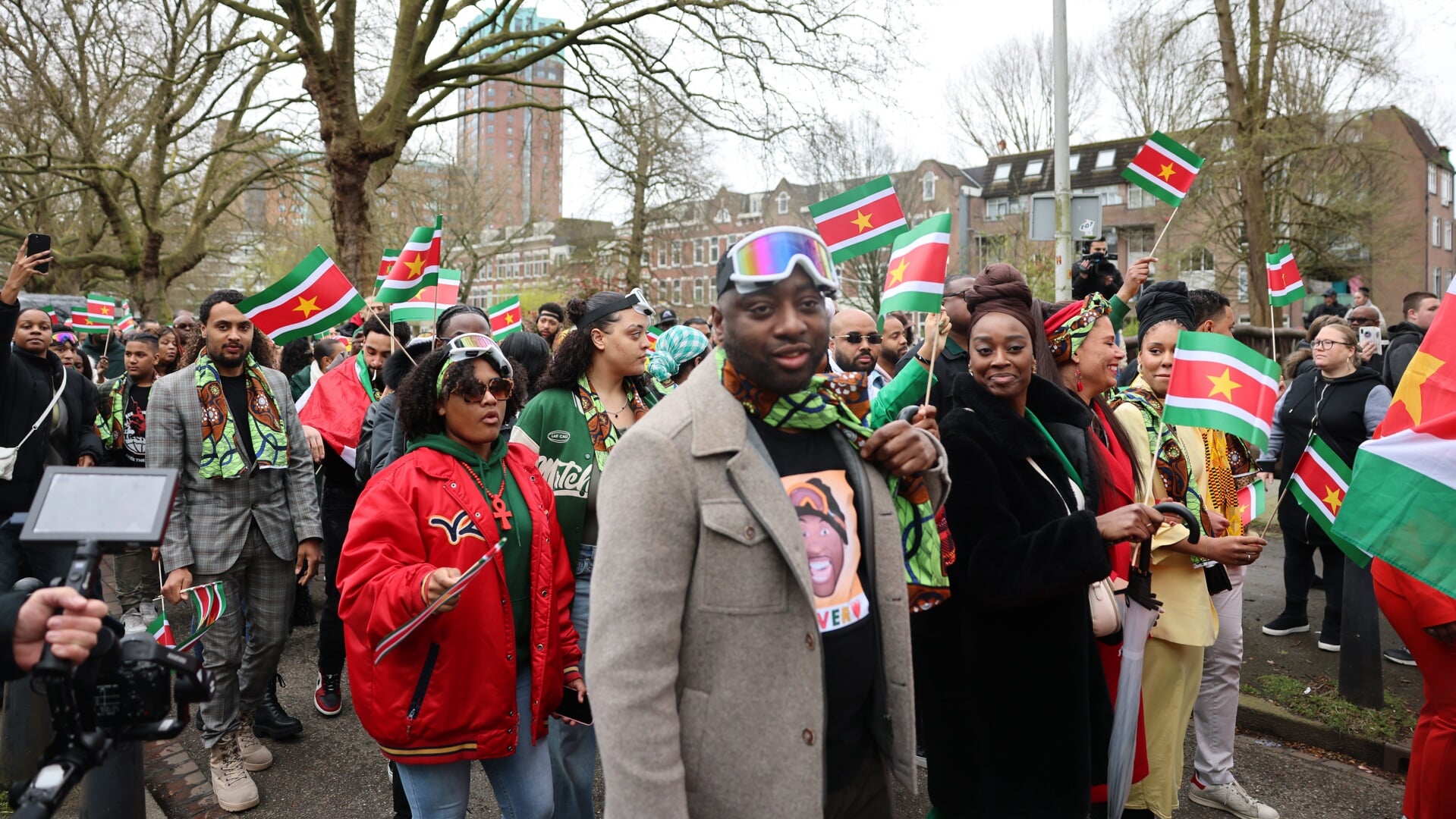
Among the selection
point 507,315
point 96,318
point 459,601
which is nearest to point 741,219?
point 96,318

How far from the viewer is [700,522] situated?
6.40 ft

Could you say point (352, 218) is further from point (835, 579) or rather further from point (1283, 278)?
point (835, 579)

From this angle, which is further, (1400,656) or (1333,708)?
(1400,656)

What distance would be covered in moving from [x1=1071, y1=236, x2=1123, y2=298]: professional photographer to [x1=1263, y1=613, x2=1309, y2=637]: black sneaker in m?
3.00

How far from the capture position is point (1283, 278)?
8.13 meters

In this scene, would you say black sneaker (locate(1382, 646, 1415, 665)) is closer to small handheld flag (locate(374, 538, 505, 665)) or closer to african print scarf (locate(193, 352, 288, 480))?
small handheld flag (locate(374, 538, 505, 665))

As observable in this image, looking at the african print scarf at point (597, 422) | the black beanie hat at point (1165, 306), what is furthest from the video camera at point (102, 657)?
the black beanie hat at point (1165, 306)

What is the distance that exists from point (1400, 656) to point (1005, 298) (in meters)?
5.12

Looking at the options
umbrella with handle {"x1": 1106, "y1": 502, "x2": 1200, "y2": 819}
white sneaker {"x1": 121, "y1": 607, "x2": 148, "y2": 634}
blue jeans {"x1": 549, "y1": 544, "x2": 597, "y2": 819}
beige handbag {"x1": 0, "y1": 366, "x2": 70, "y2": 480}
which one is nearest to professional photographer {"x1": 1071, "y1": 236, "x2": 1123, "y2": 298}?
umbrella with handle {"x1": 1106, "y1": 502, "x2": 1200, "y2": 819}

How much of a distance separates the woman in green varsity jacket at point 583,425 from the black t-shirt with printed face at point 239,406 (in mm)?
1510

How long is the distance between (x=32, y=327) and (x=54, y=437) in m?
0.75

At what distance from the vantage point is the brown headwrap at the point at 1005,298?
3092mm

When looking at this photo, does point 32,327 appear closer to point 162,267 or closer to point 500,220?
point 162,267

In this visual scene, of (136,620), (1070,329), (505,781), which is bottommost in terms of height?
(505,781)
